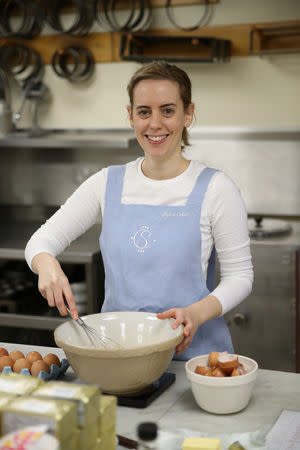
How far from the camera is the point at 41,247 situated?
6.05ft

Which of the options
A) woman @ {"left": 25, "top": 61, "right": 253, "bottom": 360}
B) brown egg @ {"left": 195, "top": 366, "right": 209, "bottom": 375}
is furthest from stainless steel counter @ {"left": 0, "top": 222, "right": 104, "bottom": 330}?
brown egg @ {"left": 195, "top": 366, "right": 209, "bottom": 375}

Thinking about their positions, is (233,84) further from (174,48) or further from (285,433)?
(285,433)

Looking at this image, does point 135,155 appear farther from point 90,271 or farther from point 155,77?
point 155,77

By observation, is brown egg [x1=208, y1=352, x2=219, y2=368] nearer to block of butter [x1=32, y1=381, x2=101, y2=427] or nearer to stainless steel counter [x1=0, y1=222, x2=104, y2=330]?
block of butter [x1=32, y1=381, x2=101, y2=427]

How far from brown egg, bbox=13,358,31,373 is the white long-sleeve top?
389mm

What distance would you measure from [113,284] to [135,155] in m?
1.88

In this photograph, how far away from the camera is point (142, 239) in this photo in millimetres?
1841

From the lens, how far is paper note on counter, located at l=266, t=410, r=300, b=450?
121 cm

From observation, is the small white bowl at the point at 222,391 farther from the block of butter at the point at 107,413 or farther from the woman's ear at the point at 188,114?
the woman's ear at the point at 188,114

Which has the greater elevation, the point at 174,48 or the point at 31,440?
the point at 174,48

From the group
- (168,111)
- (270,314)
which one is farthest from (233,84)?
(168,111)

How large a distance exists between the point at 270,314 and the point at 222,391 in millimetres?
1778

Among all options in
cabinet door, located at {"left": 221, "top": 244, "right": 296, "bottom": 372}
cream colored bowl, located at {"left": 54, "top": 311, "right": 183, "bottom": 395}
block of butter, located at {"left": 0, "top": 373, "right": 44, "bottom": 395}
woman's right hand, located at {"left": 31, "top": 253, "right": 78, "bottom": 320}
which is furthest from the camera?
cabinet door, located at {"left": 221, "top": 244, "right": 296, "bottom": 372}

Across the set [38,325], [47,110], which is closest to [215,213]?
[38,325]
